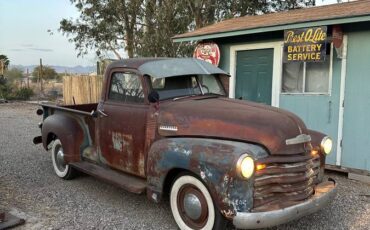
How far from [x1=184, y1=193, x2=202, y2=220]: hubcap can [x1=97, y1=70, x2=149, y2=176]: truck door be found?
0.89m

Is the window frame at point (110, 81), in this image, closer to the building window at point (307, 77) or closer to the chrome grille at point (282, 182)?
the chrome grille at point (282, 182)

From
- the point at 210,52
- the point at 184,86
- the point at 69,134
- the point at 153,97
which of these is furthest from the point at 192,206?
the point at 210,52

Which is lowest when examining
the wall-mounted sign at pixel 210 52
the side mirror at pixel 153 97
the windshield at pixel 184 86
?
the side mirror at pixel 153 97

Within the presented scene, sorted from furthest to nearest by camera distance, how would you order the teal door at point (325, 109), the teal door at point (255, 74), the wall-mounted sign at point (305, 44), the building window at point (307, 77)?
the teal door at point (255, 74) → the building window at point (307, 77) → the teal door at point (325, 109) → the wall-mounted sign at point (305, 44)

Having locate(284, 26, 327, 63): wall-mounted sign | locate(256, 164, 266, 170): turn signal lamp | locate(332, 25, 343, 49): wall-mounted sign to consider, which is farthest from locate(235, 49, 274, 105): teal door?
locate(256, 164, 266, 170): turn signal lamp

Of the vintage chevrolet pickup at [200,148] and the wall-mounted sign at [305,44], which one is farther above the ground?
the wall-mounted sign at [305,44]

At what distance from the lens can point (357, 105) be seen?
22.9 ft

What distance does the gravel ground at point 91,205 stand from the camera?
4.84 metres

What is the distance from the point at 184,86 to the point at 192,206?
1733 mm

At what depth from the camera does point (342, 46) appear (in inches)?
279

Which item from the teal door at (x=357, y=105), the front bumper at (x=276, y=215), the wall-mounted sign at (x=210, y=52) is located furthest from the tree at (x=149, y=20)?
the front bumper at (x=276, y=215)

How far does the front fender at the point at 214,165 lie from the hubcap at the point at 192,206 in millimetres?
315

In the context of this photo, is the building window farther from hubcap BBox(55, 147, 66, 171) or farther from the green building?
hubcap BBox(55, 147, 66, 171)

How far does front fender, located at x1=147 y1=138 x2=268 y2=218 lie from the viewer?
3.81 metres
